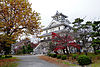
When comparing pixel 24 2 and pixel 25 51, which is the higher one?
pixel 24 2

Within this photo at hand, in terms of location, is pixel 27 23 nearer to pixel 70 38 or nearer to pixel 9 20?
pixel 9 20

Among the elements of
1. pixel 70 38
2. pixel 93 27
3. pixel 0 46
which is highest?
pixel 93 27

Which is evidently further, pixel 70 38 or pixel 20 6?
pixel 70 38

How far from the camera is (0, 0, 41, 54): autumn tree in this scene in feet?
Answer: 42.2

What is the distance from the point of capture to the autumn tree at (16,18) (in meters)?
12.9

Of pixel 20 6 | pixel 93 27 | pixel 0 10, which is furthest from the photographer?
pixel 93 27

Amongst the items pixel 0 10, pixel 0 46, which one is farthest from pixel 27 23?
pixel 0 46

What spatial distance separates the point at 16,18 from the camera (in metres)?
13.2

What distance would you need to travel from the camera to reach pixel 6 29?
12945mm

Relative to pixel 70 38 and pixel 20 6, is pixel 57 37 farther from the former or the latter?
pixel 20 6

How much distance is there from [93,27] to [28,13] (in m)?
10.8

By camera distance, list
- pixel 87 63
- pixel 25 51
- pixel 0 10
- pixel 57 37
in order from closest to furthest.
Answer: pixel 87 63, pixel 0 10, pixel 57 37, pixel 25 51

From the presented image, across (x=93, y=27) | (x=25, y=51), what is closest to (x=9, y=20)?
(x=93, y=27)

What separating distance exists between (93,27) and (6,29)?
13.5 m
